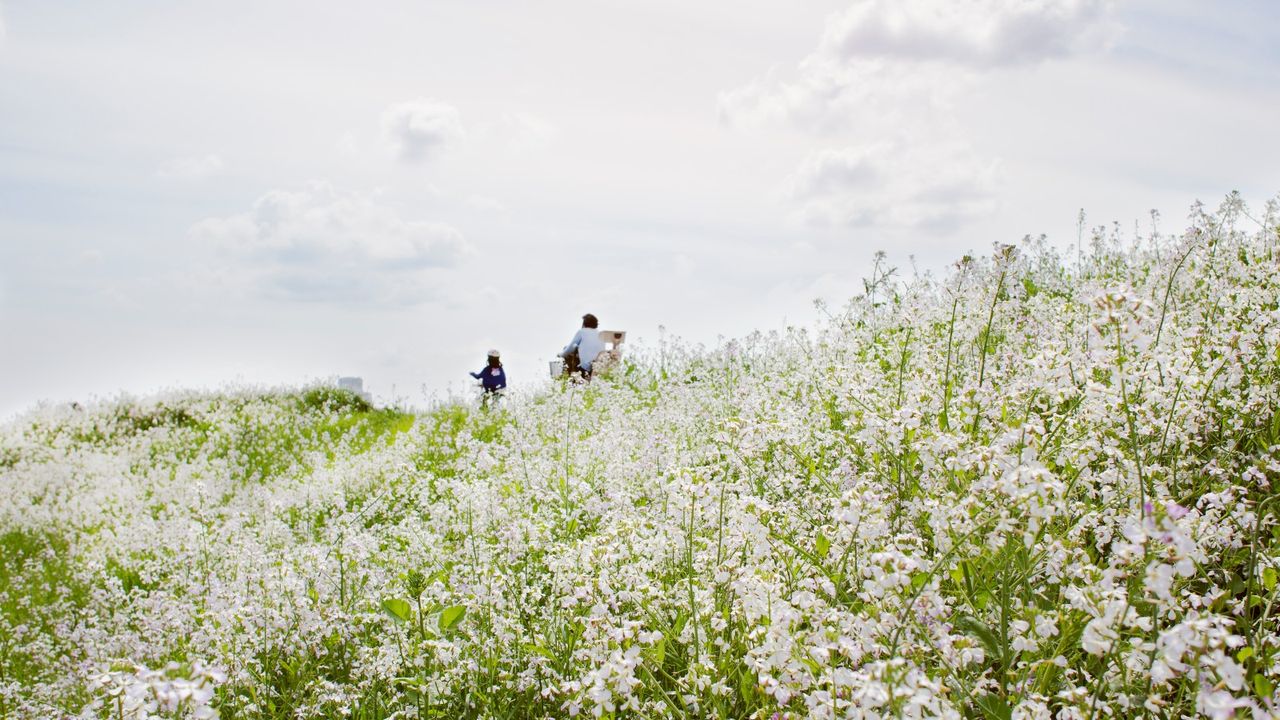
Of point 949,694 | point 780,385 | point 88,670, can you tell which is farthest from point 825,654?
point 88,670

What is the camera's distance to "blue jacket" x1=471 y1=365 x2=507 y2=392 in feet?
58.3

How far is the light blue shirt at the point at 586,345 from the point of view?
719 inches

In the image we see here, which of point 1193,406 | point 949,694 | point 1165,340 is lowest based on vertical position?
point 949,694

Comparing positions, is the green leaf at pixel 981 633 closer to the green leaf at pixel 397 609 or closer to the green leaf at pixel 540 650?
the green leaf at pixel 540 650

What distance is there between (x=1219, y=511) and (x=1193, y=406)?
531mm

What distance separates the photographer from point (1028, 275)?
11812 millimetres

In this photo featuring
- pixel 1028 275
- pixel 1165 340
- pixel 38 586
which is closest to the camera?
pixel 1165 340

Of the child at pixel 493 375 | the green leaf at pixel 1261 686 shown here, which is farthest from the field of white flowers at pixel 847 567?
the child at pixel 493 375

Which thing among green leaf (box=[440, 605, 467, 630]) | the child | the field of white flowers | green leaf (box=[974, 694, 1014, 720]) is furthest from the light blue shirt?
green leaf (box=[974, 694, 1014, 720])

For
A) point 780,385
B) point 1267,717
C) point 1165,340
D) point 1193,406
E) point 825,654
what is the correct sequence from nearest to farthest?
point 1267,717 → point 825,654 → point 1193,406 → point 1165,340 → point 780,385

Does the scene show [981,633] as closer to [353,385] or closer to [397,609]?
[397,609]

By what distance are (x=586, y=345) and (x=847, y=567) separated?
49.2ft

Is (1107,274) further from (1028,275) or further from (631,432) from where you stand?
(631,432)

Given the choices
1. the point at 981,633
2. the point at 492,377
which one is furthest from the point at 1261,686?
the point at 492,377
